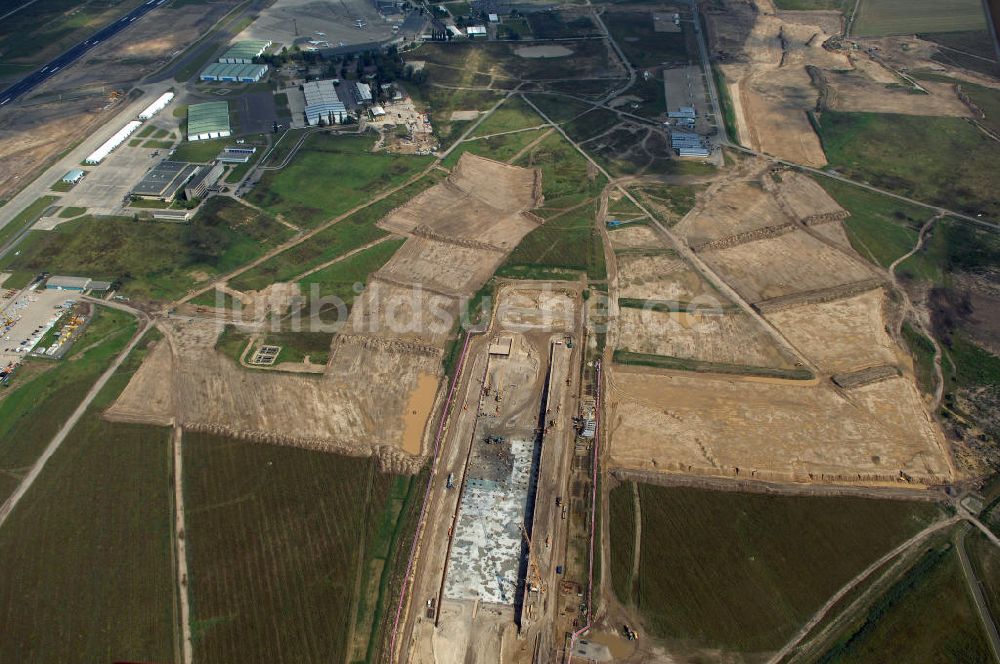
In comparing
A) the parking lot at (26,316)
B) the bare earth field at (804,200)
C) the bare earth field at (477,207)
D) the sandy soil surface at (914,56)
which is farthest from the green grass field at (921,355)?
the parking lot at (26,316)

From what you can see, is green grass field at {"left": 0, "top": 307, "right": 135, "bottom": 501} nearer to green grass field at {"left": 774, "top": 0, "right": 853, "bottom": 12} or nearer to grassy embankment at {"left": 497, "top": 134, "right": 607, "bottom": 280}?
grassy embankment at {"left": 497, "top": 134, "right": 607, "bottom": 280}

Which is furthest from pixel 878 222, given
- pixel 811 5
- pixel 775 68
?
pixel 811 5

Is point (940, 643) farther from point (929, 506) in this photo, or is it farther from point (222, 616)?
point (222, 616)

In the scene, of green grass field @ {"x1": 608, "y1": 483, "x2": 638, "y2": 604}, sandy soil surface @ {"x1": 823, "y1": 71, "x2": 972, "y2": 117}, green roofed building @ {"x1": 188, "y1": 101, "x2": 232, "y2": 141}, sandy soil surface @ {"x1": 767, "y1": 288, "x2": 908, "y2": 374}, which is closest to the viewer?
green grass field @ {"x1": 608, "y1": 483, "x2": 638, "y2": 604}

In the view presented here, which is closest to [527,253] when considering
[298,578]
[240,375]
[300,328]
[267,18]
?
[300,328]

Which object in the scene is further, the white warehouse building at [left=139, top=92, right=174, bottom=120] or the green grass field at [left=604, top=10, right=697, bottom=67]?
the green grass field at [left=604, top=10, right=697, bottom=67]

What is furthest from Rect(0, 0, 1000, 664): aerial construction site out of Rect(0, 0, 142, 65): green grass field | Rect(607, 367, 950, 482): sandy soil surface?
Rect(0, 0, 142, 65): green grass field
